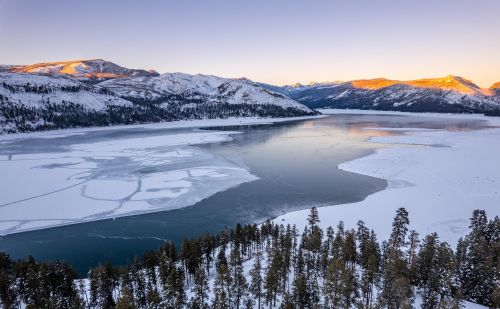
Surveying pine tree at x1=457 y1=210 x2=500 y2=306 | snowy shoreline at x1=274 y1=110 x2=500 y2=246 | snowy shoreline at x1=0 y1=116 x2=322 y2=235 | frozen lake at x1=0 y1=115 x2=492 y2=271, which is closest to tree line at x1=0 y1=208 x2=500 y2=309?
pine tree at x1=457 y1=210 x2=500 y2=306

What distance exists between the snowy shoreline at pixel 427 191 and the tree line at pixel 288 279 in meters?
8.35

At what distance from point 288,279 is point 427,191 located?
37.9 meters

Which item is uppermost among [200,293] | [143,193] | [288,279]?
[143,193]

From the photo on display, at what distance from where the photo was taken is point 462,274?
110 feet

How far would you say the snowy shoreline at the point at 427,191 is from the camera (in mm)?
→ 47938

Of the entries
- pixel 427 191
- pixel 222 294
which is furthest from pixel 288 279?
pixel 427 191

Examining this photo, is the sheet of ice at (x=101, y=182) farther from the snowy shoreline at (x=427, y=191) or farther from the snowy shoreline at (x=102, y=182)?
the snowy shoreline at (x=427, y=191)

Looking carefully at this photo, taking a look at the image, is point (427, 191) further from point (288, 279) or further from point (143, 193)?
point (143, 193)

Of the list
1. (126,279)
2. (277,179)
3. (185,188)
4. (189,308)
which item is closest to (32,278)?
(126,279)

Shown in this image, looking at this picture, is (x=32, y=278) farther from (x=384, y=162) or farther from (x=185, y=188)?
(x=384, y=162)

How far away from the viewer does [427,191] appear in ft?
199

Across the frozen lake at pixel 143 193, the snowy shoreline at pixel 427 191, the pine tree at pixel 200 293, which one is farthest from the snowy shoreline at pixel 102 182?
the pine tree at pixel 200 293

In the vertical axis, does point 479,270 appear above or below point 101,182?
below

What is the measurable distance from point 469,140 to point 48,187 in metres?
138
